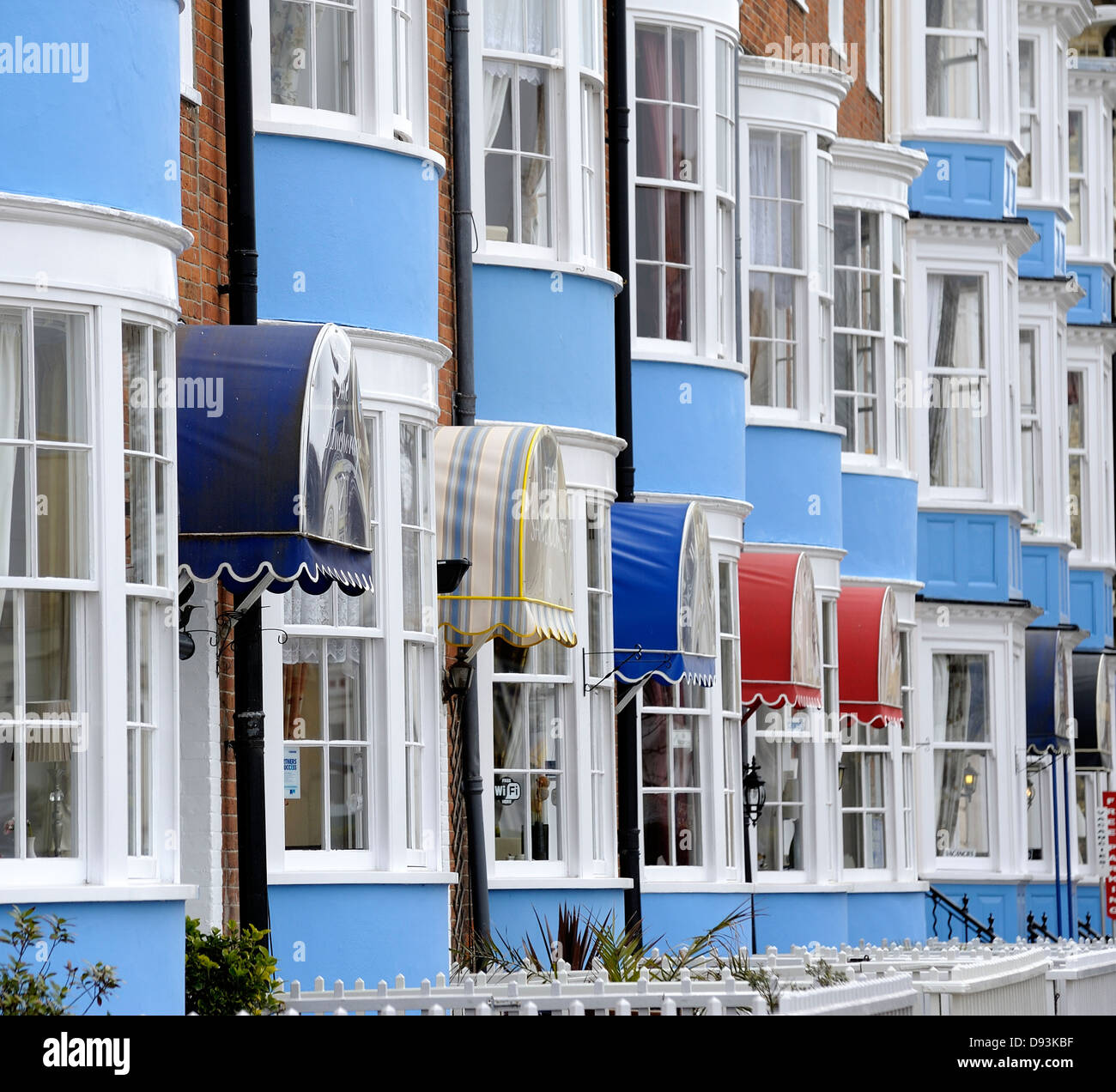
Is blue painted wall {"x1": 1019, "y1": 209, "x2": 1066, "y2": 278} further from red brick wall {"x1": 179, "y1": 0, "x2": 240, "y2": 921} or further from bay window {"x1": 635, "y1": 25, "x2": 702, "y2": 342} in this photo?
red brick wall {"x1": 179, "y1": 0, "x2": 240, "y2": 921}

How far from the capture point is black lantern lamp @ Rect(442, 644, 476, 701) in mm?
14797

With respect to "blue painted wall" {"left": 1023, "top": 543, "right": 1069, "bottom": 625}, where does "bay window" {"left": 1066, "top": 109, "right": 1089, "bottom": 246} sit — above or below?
above

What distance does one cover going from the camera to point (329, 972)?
42.1 ft

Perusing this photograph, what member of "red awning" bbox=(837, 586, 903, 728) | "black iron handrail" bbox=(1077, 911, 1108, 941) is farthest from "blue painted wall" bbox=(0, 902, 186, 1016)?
"black iron handrail" bbox=(1077, 911, 1108, 941)

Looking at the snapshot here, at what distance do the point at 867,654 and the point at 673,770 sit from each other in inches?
193

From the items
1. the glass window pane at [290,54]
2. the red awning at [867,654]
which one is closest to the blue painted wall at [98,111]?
the glass window pane at [290,54]

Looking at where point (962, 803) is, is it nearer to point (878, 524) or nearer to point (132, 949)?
point (878, 524)

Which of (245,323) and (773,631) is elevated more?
(245,323)

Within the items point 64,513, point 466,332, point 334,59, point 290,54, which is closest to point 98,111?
point 64,513

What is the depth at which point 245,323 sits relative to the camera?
12.4 meters

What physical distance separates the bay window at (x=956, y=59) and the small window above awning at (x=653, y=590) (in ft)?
43.0

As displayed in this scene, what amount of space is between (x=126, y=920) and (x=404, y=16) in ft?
19.9

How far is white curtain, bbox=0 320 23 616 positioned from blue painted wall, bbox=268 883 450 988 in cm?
331
